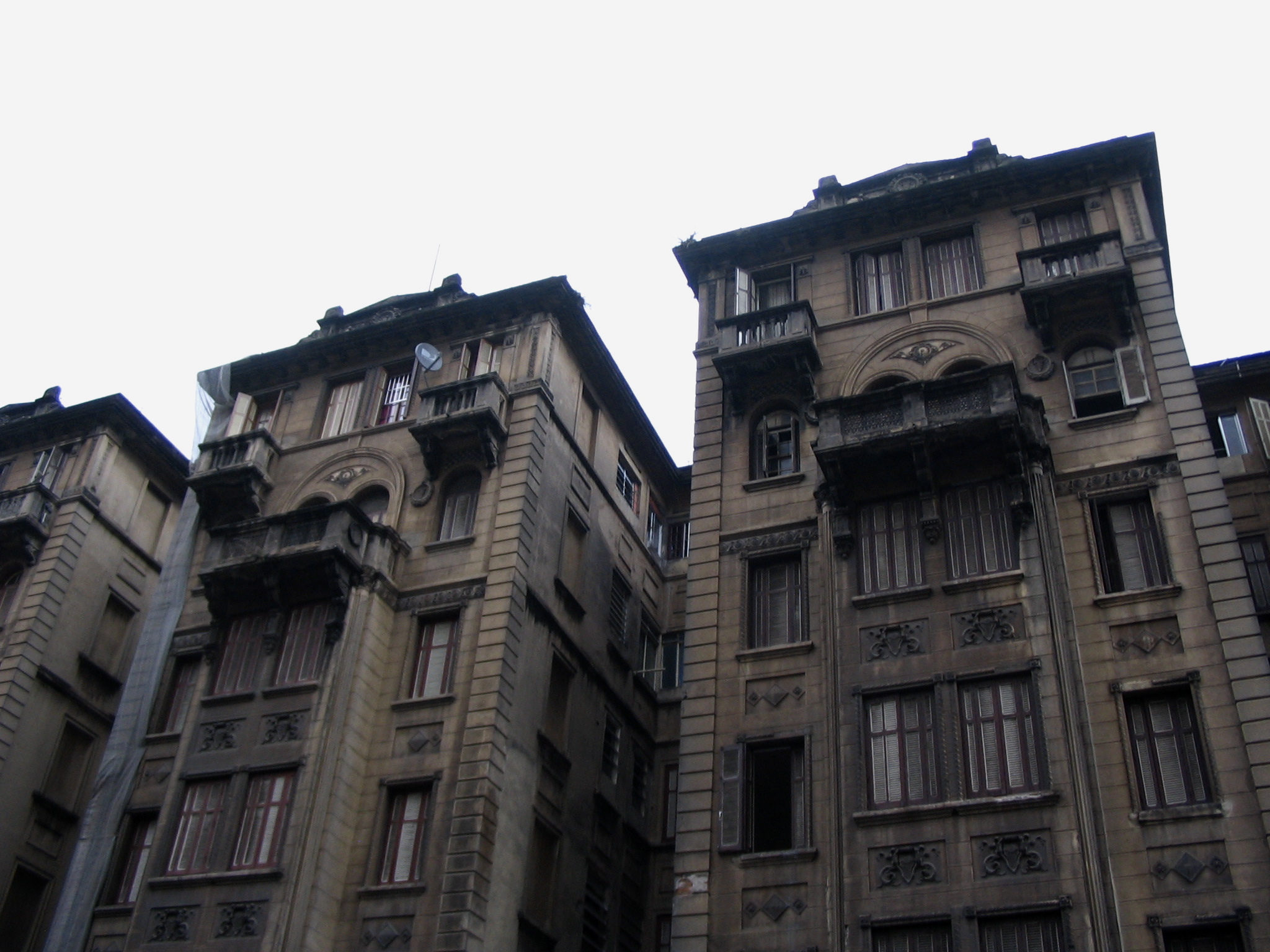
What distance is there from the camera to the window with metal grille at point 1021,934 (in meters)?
21.5

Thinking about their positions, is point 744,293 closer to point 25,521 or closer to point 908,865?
point 908,865

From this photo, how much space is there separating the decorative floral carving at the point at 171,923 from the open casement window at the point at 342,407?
14.3 metres

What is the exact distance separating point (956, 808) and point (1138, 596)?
560 centimetres

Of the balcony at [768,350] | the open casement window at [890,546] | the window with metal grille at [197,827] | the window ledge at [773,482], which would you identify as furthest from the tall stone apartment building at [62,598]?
the open casement window at [890,546]

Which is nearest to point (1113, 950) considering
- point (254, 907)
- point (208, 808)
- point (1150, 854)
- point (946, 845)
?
point (1150, 854)

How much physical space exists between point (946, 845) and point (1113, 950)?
3.25 metres

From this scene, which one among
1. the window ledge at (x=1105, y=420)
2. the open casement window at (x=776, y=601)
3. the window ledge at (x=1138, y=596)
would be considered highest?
the window ledge at (x=1105, y=420)

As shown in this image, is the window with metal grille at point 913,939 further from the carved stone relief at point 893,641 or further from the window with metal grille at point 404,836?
the window with metal grille at point 404,836

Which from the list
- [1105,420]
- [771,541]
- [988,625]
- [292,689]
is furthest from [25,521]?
[1105,420]

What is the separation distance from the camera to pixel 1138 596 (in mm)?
24672

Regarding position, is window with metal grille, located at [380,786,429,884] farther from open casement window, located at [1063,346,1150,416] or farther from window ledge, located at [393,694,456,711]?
open casement window, located at [1063,346,1150,416]

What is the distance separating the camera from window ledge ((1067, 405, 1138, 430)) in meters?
27.3

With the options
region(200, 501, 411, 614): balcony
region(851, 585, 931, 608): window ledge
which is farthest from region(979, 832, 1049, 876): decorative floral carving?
region(200, 501, 411, 614): balcony

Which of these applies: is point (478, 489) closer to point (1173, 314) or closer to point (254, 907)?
point (254, 907)
